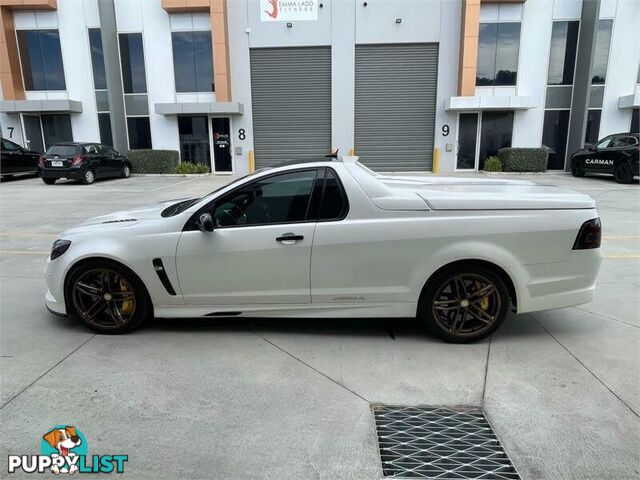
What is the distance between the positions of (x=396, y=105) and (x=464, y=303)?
1827 centimetres

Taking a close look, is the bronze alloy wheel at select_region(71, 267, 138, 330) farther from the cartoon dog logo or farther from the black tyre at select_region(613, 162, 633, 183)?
the black tyre at select_region(613, 162, 633, 183)

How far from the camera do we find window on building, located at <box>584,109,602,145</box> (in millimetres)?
19984

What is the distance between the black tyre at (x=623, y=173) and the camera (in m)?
15.7

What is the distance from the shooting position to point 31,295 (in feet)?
17.6

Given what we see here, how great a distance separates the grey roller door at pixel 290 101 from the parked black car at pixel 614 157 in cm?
1050

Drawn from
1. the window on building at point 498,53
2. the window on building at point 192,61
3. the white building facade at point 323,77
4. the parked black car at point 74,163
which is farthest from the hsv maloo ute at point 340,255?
the window on building at point 192,61

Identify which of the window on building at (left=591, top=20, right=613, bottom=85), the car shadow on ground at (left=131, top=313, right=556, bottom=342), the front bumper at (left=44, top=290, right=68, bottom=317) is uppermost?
the window on building at (left=591, top=20, right=613, bottom=85)

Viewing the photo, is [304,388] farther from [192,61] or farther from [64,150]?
[192,61]

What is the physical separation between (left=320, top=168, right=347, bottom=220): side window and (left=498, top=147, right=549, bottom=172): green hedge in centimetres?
1759

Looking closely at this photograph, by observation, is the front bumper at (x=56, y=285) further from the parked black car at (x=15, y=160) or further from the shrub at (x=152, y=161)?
the shrub at (x=152, y=161)

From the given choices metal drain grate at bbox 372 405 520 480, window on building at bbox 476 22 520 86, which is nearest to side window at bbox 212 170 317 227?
metal drain grate at bbox 372 405 520 480

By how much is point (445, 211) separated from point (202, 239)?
209 centimetres

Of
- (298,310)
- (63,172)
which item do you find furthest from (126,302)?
(63,172)

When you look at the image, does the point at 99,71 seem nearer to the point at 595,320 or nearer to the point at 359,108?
the point at 359,108
